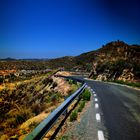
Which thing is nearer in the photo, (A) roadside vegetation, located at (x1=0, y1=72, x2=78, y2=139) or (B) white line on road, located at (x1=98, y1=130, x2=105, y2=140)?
(B) white line on road, located at (x1=98, y1=130, x2=105, y2=140)

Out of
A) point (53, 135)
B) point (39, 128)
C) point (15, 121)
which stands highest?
point (39, 128)

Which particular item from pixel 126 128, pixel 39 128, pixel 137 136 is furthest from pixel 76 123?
pixel 39 128

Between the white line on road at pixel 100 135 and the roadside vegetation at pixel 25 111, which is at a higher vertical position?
the white line on road at pixel 100 135

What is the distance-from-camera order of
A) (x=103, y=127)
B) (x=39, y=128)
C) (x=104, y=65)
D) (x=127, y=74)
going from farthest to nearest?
(x=104, y=65) < (x=127, y=74) < (x=103, y=127) < (x=39, y=128)

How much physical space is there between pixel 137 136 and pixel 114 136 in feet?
2.10

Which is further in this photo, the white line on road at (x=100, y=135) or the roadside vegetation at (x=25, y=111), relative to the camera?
the roadside vegetation at (x=25, y=111)

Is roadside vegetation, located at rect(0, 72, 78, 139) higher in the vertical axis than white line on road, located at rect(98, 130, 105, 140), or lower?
lower

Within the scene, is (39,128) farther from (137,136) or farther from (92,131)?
(137,136)

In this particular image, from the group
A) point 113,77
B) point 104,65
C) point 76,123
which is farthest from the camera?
point 104,65

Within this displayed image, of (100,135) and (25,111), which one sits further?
(25,111)

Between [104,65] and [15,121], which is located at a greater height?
[104,65]

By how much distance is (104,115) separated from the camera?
29.9 ft

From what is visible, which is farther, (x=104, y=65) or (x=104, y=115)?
(x=104, y=65)

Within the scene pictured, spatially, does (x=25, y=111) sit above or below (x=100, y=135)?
below
